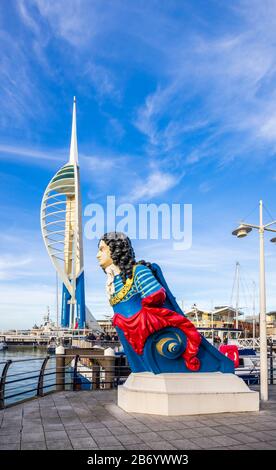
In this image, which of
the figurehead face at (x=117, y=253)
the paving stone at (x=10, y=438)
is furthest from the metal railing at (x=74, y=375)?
the figurehead face at (x=117, y=253)

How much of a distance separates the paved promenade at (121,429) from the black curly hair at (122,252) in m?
2.75

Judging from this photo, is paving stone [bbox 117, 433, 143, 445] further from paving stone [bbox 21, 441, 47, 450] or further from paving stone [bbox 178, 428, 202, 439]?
paving stone [bbox 21, 441, 47, 450]

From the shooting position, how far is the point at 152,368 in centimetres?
829

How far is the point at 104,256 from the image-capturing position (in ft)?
29.7

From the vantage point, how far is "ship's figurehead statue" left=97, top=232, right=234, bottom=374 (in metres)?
8.34

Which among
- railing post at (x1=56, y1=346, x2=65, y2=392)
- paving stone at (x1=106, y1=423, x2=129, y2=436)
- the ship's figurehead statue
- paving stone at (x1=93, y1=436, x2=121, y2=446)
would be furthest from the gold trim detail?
railing post at (x1=56, y1=346, x2=65, y2=392)

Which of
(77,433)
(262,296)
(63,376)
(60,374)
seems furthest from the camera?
(60,374)

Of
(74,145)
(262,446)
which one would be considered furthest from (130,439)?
(74,145)

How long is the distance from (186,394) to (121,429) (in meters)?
1.76

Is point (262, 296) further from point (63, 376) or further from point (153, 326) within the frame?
point (63, 376)

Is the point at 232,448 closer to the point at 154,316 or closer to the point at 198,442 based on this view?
the point at 198,442

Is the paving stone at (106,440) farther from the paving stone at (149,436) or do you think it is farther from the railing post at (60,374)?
the railing post at (60,374)

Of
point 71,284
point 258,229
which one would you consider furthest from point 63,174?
point 258,229
